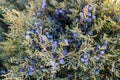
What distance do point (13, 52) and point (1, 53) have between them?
0.32 m

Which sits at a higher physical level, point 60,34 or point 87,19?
point 87,19

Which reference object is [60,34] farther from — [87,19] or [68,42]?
[87,19]

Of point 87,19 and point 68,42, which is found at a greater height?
point 87,19

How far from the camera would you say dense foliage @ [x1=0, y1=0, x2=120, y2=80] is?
2.19 m

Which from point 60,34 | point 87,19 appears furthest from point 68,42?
point 87,19

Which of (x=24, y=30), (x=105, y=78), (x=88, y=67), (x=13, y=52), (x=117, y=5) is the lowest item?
(x=105, y=78)

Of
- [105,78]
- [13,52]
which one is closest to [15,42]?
[13,52]

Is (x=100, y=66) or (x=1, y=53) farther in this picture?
(x=1, y=53)

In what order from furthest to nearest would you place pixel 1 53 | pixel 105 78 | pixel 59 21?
1. pixel 1 53
2. pixel 59 21
3. pixel 105 78

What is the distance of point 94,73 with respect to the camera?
88.4 inches

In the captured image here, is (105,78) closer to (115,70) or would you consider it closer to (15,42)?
(115,70)

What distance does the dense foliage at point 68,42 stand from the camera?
219 cm

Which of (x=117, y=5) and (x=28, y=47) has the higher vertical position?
(x=117, y=5)

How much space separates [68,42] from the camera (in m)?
2.30
